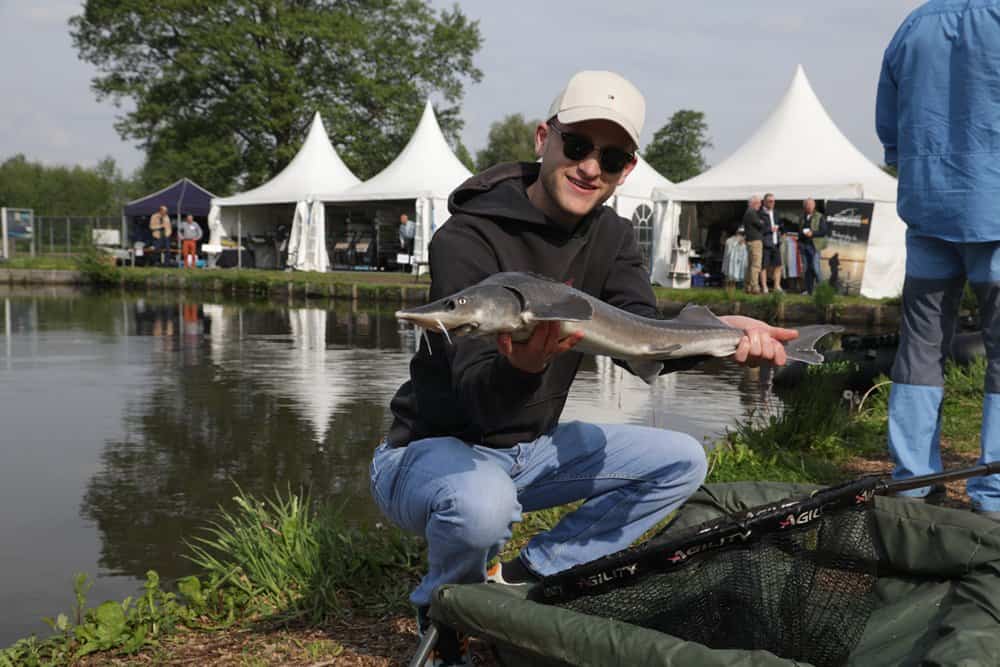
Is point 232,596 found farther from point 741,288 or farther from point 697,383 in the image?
point 741,288

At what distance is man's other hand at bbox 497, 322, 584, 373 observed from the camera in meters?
2.13

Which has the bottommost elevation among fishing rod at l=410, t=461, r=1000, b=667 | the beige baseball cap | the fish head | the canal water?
the canal water

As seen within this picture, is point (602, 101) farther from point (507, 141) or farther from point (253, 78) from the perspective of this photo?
point (507, 141)

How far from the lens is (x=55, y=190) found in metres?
80.0

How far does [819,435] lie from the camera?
5879 millimetres

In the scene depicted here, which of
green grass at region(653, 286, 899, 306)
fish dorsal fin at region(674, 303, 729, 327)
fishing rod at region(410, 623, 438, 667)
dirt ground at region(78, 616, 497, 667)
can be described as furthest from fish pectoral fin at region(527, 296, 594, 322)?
green grass at region(653, 286, 899, 306)

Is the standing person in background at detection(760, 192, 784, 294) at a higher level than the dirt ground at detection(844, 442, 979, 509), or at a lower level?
Result: higher

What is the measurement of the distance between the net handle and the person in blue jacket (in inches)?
48.0

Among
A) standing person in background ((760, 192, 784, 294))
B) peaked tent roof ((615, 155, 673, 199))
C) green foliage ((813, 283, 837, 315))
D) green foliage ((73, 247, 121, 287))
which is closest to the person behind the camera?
green foliage ((813, 283, 837, 315))

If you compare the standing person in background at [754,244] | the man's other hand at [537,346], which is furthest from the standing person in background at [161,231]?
the man's other hand at [537,346]

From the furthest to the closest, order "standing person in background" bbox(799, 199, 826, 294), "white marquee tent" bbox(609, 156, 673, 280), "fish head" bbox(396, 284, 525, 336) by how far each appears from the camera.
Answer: "white marquee tent" bbox(609, 156, 673, 280), "standing person in background" bbox(799, 199, 826, 294), "fish head" bbox(396, 284, 525, 336)

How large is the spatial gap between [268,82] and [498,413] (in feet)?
147

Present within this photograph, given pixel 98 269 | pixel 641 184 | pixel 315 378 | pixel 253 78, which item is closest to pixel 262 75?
pixel 253 78

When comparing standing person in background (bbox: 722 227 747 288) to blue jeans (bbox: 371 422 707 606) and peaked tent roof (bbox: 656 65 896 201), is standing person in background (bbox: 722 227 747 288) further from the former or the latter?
blue jeans (bbox: 371 422 707 606)
